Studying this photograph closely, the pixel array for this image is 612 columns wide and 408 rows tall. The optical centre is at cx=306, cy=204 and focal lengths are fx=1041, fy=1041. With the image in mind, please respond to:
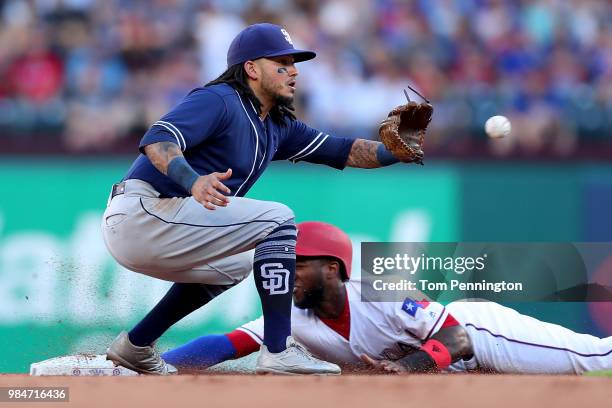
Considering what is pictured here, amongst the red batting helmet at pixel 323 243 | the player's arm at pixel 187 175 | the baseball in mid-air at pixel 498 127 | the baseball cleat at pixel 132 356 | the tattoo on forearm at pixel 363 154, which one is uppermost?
the baseball in mid-air at pixel 498 127

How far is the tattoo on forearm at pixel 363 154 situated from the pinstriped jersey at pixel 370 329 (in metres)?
0.64

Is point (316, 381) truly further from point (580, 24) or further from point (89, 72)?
point (580, 24)

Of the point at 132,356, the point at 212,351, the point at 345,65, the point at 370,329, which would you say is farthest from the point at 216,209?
the point at 345,65

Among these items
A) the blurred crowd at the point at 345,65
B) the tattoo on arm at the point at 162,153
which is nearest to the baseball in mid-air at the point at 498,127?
the tattoo on arm at the point at 162,153

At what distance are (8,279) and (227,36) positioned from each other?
3339 mm

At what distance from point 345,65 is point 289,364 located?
19.0ft

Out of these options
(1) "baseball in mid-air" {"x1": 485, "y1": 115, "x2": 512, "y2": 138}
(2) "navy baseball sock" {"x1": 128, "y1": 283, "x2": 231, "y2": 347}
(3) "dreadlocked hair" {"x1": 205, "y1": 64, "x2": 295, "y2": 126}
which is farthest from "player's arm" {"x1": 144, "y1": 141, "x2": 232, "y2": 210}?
(1) "baseball in mid-air" {"x1": 485, "y1": 115, "x2": 512, "y2": 138}

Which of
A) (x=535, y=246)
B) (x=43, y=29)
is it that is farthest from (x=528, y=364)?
(x=43, y=29)

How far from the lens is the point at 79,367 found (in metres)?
4.74

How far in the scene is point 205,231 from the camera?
449 centimetres

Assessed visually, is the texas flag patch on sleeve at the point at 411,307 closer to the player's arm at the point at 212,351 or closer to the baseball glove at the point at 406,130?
the baseball glove at the point at 406,130

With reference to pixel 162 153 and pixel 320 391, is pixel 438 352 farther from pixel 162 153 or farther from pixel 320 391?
pixel 162 153

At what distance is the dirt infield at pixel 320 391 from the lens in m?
3.66

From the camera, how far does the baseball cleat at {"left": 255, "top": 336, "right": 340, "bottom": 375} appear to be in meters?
4.38
